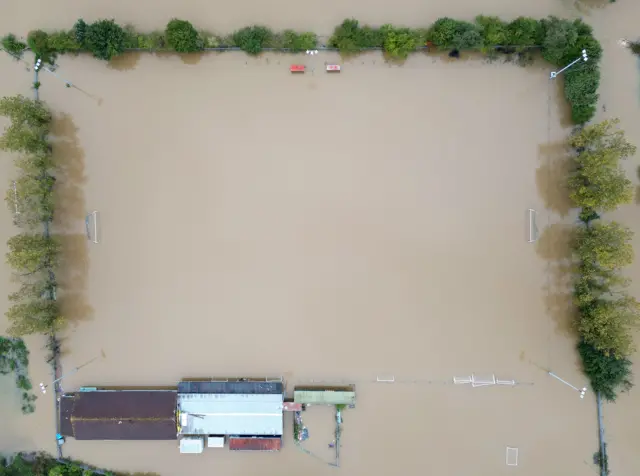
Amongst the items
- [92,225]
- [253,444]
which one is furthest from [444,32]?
[253,444]

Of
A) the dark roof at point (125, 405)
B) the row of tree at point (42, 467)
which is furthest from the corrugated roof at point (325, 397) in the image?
the row of tree at point (42, 467)

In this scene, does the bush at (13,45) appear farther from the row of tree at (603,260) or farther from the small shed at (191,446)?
the row of tree at (603,260)

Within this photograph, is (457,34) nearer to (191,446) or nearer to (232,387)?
(232,387)

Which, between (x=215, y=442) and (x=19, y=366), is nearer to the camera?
(x=215, y=442)

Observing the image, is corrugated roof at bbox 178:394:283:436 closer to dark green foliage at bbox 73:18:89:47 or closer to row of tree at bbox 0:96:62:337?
row of tree at bbox 0:96:62:337

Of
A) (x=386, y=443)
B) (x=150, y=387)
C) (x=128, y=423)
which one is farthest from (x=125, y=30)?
(x=386, y=443)

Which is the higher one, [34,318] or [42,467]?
[34,318]

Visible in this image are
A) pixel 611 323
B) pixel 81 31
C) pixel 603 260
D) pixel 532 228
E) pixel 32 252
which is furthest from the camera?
pixel 532 228
